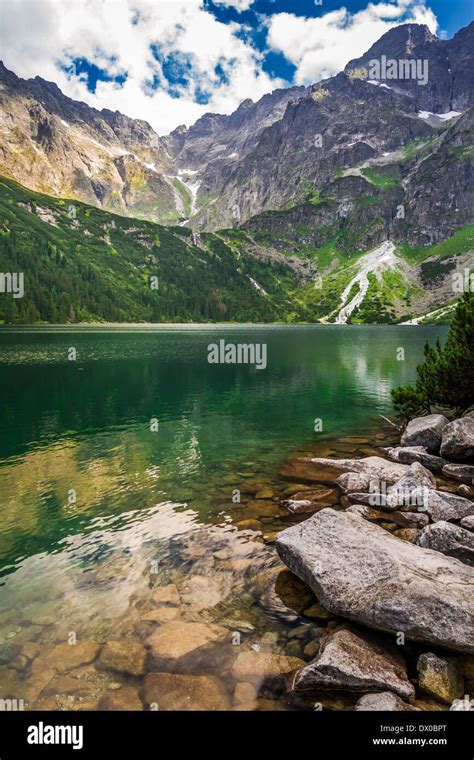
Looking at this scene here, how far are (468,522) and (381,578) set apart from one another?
24.1 feet

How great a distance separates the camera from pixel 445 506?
1839cm

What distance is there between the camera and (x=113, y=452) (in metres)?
31.4

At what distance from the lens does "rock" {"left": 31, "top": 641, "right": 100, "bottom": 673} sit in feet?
34.6

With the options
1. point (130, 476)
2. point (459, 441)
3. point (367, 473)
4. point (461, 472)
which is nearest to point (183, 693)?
point (367, 473)

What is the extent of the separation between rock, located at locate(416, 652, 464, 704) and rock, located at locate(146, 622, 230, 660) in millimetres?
5140

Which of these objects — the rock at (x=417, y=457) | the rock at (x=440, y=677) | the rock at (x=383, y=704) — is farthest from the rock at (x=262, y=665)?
the rock at (x=417, y=457)

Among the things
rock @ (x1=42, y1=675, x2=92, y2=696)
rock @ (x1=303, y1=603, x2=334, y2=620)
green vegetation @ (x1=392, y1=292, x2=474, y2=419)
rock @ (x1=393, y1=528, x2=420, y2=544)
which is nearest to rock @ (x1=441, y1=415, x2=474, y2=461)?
green vegetation @ (x1=392, y1=292, x2=474, y2=419)

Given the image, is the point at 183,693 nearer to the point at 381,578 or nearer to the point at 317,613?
the point at 317,613

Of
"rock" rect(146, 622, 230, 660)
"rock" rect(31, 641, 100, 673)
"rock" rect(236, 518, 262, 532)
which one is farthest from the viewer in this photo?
"rock" rect(236, 518, 262, 532)

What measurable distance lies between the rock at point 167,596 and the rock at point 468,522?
11.9 metres

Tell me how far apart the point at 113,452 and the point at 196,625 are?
69.4 ft

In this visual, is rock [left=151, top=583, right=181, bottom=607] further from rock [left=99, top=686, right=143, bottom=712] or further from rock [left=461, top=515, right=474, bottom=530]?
rock [left=461, top=515, right=474, bottom=530]

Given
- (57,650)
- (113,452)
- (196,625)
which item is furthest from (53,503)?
(196,625)
